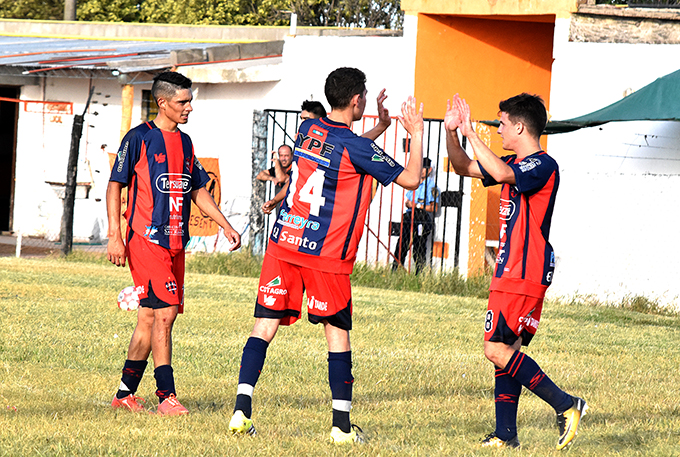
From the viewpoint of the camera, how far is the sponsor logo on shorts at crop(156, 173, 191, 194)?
17.8ft

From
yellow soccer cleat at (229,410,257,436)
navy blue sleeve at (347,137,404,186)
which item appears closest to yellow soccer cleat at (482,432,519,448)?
yellow soccer cleat at (229,410,257,436)

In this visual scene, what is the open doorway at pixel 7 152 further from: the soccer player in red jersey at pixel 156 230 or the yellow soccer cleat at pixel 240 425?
the yellow soccer cleat at pixel 240 425

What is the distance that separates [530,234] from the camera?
4801 millimetres

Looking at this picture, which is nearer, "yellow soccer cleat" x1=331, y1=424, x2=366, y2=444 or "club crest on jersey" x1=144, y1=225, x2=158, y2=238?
"yellow soccer cleat" x1=331, y1=424, x2=366, y2=444

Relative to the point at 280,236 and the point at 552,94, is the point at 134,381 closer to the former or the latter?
the point at 280,236

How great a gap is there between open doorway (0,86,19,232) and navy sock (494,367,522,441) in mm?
Answer: 17705

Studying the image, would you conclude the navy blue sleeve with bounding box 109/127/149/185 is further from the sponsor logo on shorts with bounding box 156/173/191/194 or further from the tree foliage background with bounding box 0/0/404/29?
the tree foliage background with bounding box 0/0/404/29

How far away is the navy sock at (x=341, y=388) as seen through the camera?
4.77 metres

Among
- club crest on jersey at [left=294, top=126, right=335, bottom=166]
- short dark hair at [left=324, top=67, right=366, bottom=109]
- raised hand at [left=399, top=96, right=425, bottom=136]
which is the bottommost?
club crest on jersey at [left=294, top=126, right=335, bottom=166]

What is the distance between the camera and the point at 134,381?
5.46 m

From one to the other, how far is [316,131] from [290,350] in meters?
3.12

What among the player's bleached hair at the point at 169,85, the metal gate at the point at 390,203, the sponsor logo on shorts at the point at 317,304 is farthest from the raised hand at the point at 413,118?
the metal gate at the point at 390,203

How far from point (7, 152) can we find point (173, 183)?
18.8 m

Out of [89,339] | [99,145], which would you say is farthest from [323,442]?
[99,145]
